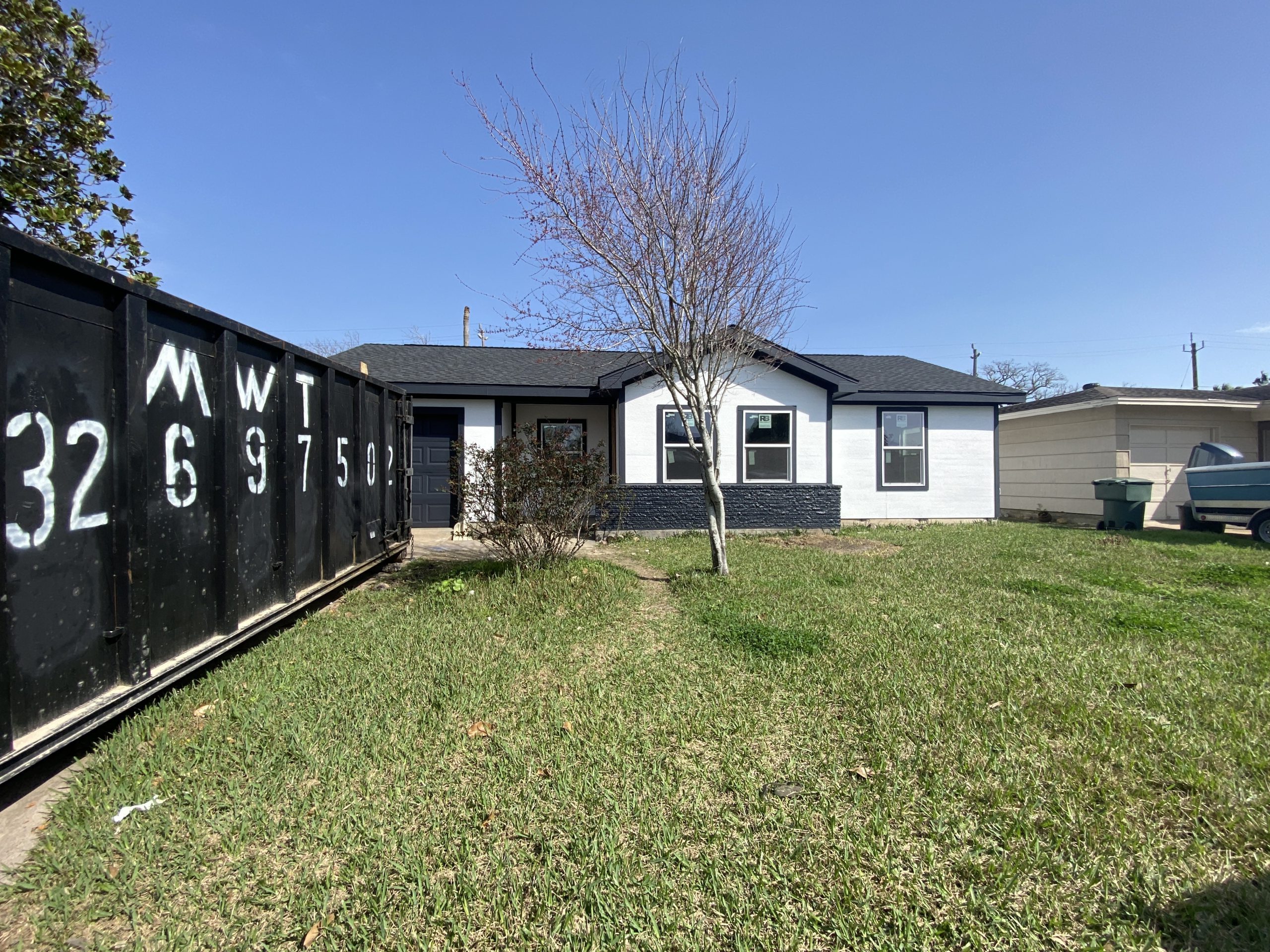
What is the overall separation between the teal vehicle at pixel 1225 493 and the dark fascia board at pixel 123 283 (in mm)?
14495

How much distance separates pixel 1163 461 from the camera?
13305 mm

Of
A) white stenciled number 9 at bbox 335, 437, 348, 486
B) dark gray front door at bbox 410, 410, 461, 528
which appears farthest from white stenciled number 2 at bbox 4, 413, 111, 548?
dark gray front door at bbox 410, 410, 461, 528

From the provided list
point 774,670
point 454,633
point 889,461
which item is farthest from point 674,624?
point 889,461

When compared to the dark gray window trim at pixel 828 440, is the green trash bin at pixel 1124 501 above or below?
below

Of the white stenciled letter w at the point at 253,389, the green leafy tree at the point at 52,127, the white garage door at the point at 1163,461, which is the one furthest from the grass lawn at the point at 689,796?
the white garage door at the point at 1163,461

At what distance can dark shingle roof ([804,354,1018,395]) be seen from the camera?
1272 cm

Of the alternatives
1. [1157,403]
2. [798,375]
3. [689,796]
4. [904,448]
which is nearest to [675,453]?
[798,375]

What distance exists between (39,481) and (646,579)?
18.1 feet

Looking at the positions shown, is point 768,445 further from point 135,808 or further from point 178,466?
point 135,808

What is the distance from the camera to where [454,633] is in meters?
4.78

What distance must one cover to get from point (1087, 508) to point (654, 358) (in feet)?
40.7

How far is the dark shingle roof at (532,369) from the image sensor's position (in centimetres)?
1175

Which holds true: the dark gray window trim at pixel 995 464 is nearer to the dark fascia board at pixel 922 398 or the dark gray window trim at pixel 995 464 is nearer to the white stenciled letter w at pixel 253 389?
the dark fascia board at pixel 922 398

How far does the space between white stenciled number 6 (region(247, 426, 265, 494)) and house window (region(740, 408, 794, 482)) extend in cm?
885
